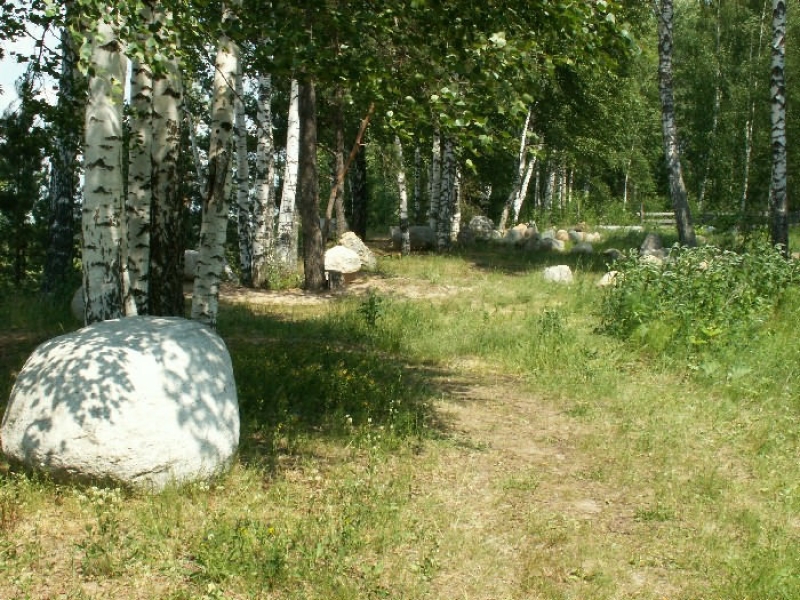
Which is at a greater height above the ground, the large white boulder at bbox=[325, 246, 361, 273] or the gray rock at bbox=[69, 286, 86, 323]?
the large white boulder at bbox=[325, 246, 361, 273]

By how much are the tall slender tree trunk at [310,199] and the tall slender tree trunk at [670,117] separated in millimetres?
8120

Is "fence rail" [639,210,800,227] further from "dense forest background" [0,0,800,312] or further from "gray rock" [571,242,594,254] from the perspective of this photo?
"gray rock" [571,242,594,254]

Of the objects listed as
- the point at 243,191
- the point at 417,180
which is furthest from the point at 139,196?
the point at 417,180

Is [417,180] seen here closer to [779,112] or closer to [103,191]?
[779,112]

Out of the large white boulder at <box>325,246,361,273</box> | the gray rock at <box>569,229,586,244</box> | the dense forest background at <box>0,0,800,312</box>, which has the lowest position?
the large white boulder at <box>325,246,361,273</box>

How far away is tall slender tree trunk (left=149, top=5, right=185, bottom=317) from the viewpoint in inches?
303

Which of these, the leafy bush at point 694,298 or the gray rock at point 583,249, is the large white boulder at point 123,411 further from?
the gray rock at point 583,249

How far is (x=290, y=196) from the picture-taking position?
17.4 meters

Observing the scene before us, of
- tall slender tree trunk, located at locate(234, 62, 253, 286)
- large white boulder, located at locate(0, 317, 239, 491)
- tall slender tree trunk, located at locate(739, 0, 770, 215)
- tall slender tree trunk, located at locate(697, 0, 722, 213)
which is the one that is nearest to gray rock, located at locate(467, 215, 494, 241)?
tall slender tree trunk, located at locate(739, 0, 770, 215)

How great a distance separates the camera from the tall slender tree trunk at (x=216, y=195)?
309 inches

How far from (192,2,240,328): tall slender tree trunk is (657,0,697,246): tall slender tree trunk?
12.2 metres

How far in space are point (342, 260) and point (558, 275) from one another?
504 centimetres

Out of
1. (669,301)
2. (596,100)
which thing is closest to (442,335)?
(669,301)

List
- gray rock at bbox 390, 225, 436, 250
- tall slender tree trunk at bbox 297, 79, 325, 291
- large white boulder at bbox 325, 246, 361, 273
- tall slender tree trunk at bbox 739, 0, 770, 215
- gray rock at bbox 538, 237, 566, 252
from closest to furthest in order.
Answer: tall slender tree trunk at bbox 297, 79, 325, 291, large white boulder at bbox 325, 246, 361, 273, gray rock at bbox 390, 225, 436, 250, gray rock at bbox 538, 237, 566, 252, tall slender tree trunk at bbox 739, 0, 770, 215
